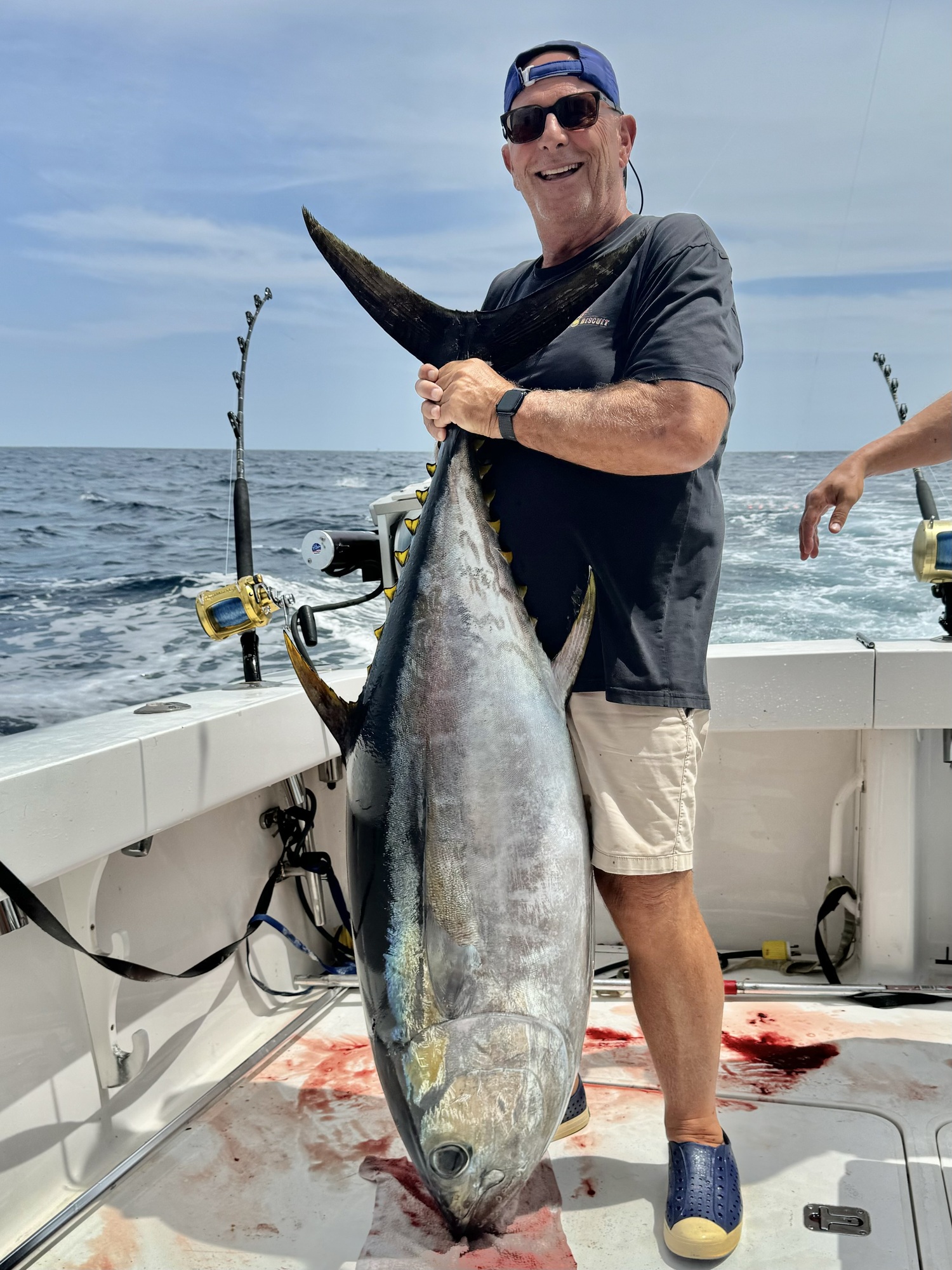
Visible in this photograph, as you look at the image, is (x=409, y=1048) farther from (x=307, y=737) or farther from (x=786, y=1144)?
(x=307, y=737)

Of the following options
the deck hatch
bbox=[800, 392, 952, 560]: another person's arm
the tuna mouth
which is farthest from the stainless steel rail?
the tuna mouth

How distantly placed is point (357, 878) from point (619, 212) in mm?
1119

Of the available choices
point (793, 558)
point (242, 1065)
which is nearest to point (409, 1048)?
point (242, 1065)

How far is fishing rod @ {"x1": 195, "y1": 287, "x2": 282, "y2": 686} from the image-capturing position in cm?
210

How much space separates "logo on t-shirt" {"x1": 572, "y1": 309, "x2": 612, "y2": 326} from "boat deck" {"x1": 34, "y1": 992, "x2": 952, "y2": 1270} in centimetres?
137

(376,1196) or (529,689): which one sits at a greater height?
(529,689)

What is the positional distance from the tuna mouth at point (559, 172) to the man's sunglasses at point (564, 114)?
0.05 m

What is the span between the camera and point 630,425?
4.33 ft

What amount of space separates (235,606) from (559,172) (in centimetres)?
108

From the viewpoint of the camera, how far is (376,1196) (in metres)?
1.63

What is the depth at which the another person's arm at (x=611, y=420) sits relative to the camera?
4.31 feet

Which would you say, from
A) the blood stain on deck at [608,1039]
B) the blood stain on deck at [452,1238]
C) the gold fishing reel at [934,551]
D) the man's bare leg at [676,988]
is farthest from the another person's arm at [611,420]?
the blood stain on deck at [608,1039]

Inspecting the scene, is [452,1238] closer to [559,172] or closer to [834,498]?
[834,498]

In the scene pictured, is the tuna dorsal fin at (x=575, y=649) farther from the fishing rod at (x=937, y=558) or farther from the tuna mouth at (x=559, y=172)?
the fishing rod at (x=937, y=558)
